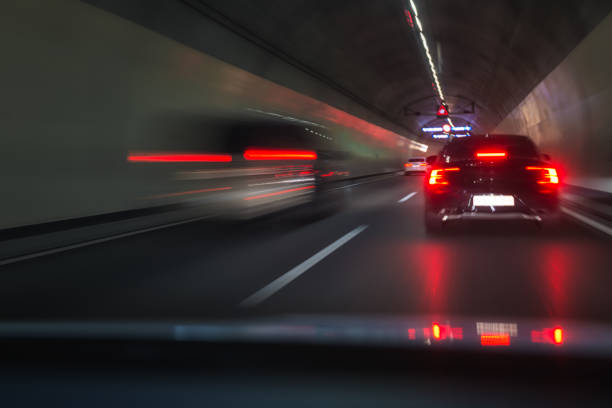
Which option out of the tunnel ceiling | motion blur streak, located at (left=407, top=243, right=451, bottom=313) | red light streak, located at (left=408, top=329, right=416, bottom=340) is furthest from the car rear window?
red light streak, located at (left=408, top=329, right=416, bottom=340)

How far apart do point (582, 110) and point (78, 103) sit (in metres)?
15.9

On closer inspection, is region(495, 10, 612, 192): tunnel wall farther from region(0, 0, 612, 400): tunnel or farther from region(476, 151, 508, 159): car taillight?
region(476, 151, 508, 159): car taillight

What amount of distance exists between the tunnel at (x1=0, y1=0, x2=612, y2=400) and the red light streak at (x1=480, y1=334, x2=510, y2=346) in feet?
0.04

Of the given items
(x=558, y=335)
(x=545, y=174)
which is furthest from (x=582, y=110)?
(x=558, y=335)

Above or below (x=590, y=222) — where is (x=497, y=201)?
above

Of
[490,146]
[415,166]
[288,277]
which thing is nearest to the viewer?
[288,277]

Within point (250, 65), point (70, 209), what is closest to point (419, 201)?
point (250, 65)

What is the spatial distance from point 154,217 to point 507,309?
31.6 feet

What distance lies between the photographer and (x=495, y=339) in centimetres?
296

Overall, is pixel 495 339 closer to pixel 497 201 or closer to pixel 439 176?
pixel 497 201

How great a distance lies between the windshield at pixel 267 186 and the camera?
556cm

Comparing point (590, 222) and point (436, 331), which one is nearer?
point (436, 331)

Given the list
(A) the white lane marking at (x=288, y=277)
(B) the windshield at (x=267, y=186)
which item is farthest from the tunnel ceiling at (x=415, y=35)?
(A) the white lane marking at (x=288, y=277)

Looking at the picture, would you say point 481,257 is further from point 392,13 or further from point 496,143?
point 392,13
